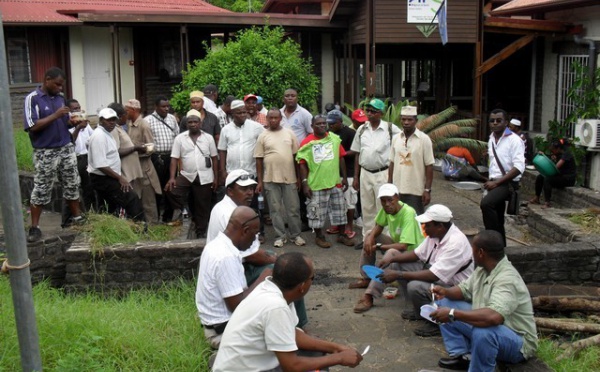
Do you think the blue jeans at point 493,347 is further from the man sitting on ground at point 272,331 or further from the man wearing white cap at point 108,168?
the man wearing white cap at point 108,168

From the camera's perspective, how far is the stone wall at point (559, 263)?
700 cm

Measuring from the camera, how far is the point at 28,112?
723 centimetres

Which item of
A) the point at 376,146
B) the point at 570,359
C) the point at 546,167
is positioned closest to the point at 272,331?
the point at 570,359

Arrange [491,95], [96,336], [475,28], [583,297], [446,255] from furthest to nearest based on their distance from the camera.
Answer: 1. [491,95]
2. [475,28]
3. [583,297]
4. [446,255]
5. [96,336]

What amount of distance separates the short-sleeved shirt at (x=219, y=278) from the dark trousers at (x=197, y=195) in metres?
3.79

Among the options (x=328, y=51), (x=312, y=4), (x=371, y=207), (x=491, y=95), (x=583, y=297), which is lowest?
(x=583, y=297)

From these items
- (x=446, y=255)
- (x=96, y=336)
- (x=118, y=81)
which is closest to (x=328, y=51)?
(x=118, y=81)

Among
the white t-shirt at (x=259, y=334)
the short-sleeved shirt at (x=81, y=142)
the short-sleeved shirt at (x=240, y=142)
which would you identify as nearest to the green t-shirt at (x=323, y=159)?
the short-sleeved shirt at (x=240, y=142)

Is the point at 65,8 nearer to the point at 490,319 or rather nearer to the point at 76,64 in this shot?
the point at 76,64

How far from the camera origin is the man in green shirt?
4.77 m

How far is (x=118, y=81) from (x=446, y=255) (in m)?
11.3

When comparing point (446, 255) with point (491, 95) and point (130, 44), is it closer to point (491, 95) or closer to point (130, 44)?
point (491, 95)

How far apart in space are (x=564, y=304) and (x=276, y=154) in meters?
3.82

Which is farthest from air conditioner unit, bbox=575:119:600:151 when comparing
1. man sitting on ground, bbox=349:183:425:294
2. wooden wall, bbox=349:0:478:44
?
man sitting on ground, bbox=349:183:425:294
